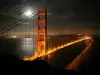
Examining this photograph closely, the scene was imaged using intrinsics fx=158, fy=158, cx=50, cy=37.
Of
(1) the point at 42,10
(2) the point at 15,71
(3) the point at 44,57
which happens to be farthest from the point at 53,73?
(1) the point at 42,10

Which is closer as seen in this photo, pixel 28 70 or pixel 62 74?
pixel 28 70

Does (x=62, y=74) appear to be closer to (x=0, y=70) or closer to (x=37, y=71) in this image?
(x=37, y=71)

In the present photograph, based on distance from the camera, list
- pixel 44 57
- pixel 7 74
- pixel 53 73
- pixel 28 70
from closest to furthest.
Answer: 1. pixel 7 74
2. pixel 28 70
3. pixel 53 73
4. pixel 44 57

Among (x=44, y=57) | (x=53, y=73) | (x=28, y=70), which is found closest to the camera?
(x=28, y=70)

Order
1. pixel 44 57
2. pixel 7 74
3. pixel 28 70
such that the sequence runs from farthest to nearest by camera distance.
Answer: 1. pixel 44 57
2. pixel 28 70
3. pixel 7 74

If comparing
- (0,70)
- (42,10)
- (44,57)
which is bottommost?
(44,57)

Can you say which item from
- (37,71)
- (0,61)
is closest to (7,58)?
(0,61)

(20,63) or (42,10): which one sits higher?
(42,10)

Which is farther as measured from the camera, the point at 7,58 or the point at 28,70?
the point at 7,58

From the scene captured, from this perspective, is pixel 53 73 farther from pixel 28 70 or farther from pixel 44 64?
pixel 28 70
